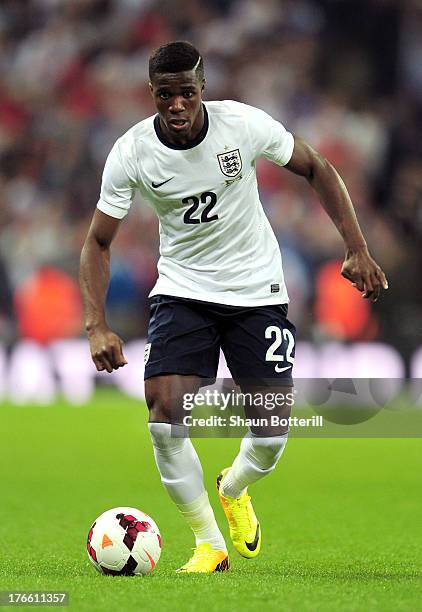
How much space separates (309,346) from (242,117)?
901 centimetres

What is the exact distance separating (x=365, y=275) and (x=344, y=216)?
327 mm

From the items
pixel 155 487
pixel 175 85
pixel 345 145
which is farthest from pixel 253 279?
pixel 345 145

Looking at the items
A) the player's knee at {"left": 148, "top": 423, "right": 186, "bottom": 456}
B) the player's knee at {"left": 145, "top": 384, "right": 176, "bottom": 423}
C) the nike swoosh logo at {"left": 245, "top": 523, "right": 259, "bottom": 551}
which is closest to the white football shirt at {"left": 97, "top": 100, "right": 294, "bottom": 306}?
the player's knee at {"left": 145, "top": 384, "right": 176, "bottom": 423}

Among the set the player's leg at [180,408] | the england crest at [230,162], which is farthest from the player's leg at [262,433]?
the england crest at [230,162]

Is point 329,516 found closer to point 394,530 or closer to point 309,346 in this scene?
point 394,530

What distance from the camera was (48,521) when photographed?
22.9ft

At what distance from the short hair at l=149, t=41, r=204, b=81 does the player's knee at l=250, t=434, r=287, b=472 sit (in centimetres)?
163

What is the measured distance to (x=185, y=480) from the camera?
5.27 m

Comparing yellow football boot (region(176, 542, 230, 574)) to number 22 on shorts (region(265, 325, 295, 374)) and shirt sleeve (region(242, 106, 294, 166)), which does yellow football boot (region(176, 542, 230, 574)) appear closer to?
number 22 on shorts (region(265, 325, 295, 374))

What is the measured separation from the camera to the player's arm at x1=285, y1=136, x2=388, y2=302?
5.16m

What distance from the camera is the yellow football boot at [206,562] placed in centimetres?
518

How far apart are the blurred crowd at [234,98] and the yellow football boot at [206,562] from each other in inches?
358

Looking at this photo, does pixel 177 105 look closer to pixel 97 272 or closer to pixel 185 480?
pixel 97 272

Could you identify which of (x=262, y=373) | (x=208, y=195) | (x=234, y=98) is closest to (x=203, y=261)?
(x=208, y=195)
